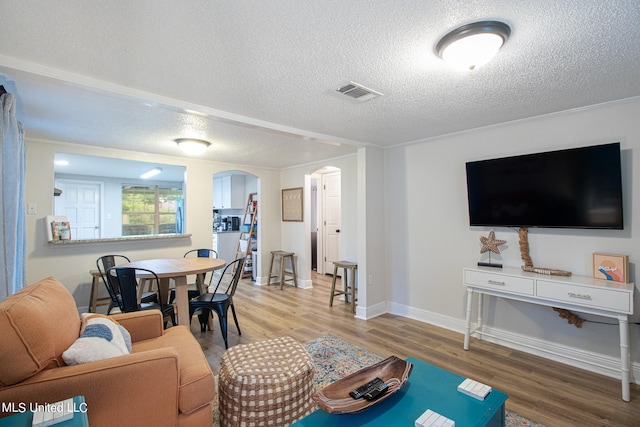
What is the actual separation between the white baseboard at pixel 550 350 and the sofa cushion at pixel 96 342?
3056 millimetres

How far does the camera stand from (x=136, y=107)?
2.56 m

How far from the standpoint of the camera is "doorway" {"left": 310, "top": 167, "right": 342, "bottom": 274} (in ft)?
20.8

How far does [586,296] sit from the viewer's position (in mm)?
2305

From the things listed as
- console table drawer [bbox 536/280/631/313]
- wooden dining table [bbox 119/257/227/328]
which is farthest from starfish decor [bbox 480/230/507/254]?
wooden dining table [bbox 119/257/227/328]

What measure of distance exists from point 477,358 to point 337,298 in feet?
7.86

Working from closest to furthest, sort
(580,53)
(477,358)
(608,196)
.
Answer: (580,53) → (608,196) → (477,358)

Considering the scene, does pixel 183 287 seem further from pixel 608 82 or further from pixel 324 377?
pixel 608 82

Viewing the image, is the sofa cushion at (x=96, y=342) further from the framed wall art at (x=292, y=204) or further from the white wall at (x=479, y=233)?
the framed wall art at (x=292, y=204)

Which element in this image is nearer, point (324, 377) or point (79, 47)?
point (79, 47)

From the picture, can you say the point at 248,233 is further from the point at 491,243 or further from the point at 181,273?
the point at 491,243

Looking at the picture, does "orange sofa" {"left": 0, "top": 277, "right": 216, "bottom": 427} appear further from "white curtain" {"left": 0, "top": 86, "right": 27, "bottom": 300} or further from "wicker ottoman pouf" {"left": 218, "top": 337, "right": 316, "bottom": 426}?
"white curtain" {"left": 0, "top": 86, "right": 27, "bottom": 300}

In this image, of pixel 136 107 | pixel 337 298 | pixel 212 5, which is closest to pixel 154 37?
pixel 212 5

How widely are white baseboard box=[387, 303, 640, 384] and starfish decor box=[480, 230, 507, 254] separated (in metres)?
0.86

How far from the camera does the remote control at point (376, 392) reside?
1433mm
